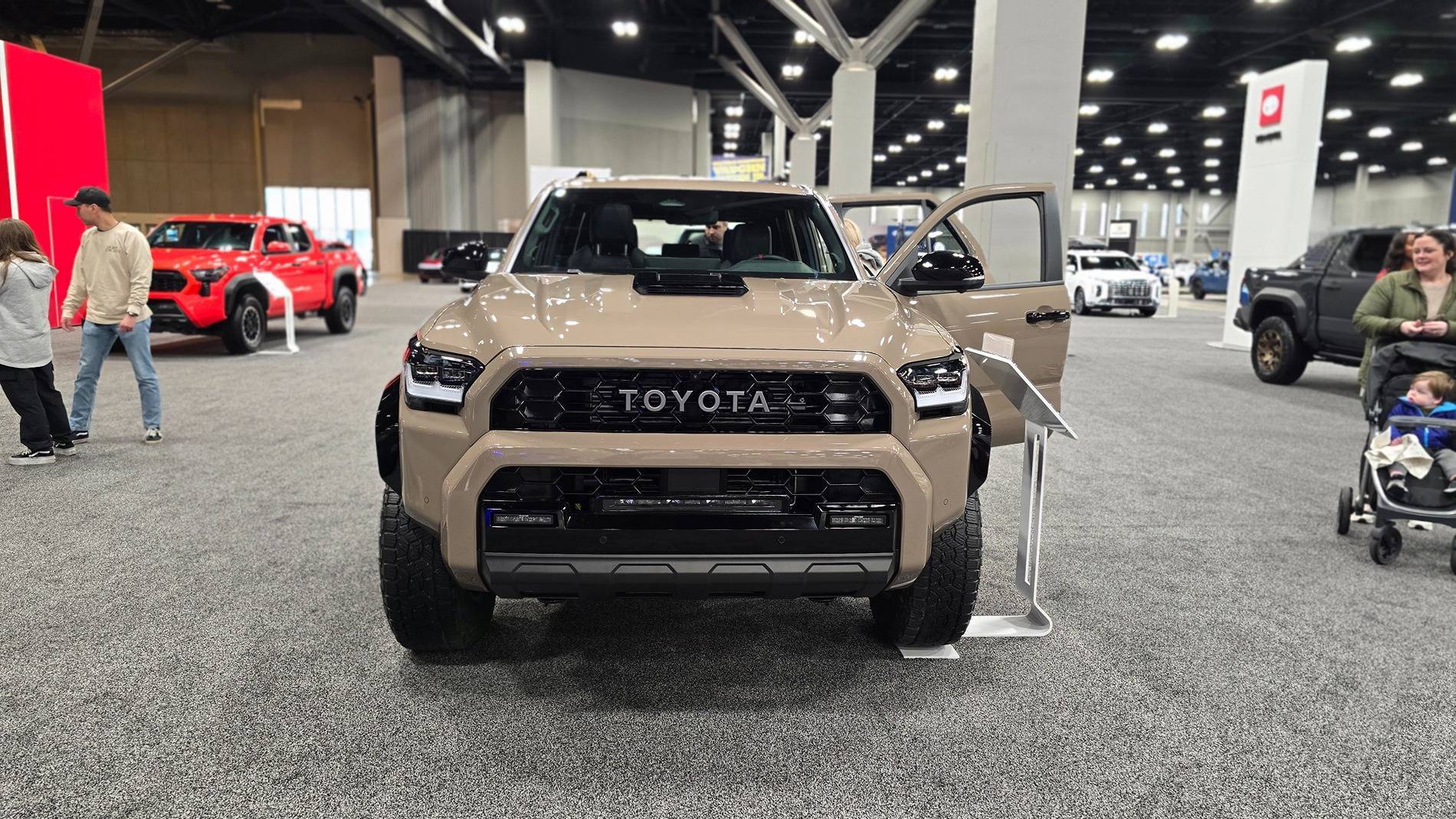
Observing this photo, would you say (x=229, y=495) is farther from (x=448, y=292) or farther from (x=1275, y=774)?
(x=448, y=292)

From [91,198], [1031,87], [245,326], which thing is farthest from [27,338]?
[1031,87]

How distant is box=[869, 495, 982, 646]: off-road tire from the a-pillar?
8.32 m

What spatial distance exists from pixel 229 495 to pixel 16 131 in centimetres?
1070

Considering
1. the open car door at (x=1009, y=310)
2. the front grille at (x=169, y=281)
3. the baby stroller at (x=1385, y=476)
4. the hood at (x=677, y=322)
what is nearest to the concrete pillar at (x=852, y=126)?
the front grille at (x=169, y=281)

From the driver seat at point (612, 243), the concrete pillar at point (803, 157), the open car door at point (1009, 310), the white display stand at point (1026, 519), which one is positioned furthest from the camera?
the concrete pillar at point (803, 157)

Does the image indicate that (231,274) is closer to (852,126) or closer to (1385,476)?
(1385,476)

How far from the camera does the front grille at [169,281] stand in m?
10.6

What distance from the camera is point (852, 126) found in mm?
20703

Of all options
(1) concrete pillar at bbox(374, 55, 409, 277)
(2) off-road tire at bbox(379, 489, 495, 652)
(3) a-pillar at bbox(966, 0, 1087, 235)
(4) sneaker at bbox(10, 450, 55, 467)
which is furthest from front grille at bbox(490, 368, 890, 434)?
(1) concrete pillar at bbox(374, 55, 409, 277)

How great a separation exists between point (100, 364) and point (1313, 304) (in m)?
10.7

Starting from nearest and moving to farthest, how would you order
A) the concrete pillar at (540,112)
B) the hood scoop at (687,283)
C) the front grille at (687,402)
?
the front grille at (687,402) < the hood scoop at (687,283) < the concrete pillar at (540,112)

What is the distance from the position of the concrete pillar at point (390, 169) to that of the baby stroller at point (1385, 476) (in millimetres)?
32551

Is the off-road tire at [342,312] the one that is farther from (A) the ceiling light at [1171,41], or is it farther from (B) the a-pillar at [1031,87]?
(A) the ceiling light at [1171,41]

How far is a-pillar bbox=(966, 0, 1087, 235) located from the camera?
10500mm
